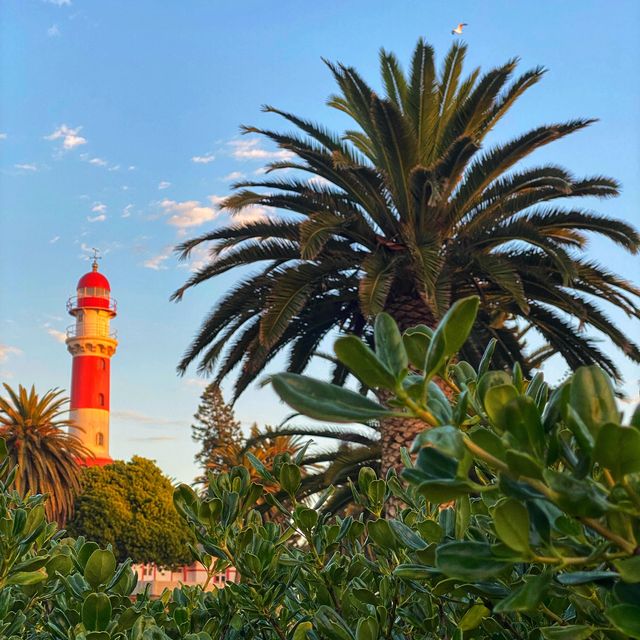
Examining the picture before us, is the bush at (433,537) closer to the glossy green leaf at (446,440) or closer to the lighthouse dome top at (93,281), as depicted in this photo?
the glossy green leaf at (446,440)

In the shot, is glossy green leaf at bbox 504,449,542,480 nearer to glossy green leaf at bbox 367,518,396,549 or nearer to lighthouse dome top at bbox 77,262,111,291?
glossy green leaf at bbox 367,518,396,549

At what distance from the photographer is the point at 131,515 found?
30.0 metres

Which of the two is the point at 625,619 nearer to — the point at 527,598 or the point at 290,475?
the point at 527,598

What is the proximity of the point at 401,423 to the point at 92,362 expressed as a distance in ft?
124

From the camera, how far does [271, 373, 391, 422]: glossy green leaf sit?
1.71 feet

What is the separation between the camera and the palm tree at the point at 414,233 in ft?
29.1

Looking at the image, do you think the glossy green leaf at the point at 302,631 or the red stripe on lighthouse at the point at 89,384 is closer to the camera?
the glossy green leaf at the point at 302,631

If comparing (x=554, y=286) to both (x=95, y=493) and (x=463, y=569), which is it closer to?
(x=463, y=569)

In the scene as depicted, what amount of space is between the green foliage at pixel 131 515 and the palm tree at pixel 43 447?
15.3 feet

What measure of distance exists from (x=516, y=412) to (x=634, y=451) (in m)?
0.08

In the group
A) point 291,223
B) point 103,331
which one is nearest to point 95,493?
point 103,331

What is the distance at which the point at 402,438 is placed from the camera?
939 centimetres

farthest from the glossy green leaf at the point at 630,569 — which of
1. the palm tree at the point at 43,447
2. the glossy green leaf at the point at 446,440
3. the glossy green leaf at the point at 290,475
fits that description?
the palm tree at the point at 43,447

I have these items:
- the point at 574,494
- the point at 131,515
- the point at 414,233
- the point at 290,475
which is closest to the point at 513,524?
the point at 574,494
